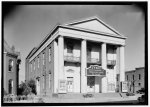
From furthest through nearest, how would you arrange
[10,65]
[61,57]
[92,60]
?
[92,60], [61,57], [10,65]

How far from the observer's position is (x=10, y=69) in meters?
15.3

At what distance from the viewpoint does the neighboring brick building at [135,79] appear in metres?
15.2

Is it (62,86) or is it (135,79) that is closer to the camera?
(135,79)

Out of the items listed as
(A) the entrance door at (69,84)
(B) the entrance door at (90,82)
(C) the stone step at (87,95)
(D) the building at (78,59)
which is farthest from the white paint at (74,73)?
(B) the entrance door at (90,82)

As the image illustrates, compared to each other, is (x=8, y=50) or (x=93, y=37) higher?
(x=93, y=37)

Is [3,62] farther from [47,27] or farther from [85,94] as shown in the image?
[85,94]

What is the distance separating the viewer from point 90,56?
16.5 m

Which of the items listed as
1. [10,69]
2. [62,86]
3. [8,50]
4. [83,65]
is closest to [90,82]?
[83,65]

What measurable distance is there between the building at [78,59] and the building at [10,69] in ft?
1.94

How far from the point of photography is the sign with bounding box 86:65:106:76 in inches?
641

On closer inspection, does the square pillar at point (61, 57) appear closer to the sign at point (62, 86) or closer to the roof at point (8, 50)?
the sign at point (62, 86)

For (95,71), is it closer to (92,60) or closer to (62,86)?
(92,60)

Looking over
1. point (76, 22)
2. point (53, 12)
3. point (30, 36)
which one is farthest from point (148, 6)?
point (30, 36)

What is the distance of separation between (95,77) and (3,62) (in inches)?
201
